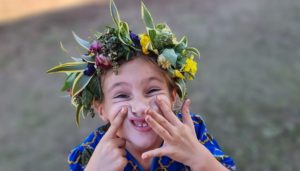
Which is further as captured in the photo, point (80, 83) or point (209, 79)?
point (209, 79)

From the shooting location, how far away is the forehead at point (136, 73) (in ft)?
9.56

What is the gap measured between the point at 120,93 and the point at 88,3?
28.5 ft

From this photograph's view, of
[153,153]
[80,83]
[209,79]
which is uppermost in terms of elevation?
[209,79]

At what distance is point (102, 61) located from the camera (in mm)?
3035

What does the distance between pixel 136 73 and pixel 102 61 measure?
0.74 feet

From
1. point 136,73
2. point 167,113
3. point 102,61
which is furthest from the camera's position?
point 102,61

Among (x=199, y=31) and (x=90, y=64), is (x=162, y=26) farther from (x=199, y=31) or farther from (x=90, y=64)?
(x=199, y=31)

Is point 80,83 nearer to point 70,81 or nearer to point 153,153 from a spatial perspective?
point 70,81

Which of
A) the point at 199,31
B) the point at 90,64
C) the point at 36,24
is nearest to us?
the point at 90,64

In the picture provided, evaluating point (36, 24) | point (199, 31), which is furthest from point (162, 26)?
point (36, 24)

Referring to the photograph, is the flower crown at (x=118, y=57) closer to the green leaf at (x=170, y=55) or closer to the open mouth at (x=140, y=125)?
the green leaf at (x=170, y=55)

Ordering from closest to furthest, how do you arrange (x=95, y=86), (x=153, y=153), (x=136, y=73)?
(x=153, y=153) → (x=136, y=73) → (x=95, y=86)

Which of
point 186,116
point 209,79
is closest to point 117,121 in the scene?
point 186,116

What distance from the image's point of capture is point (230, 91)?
23.4 feet
